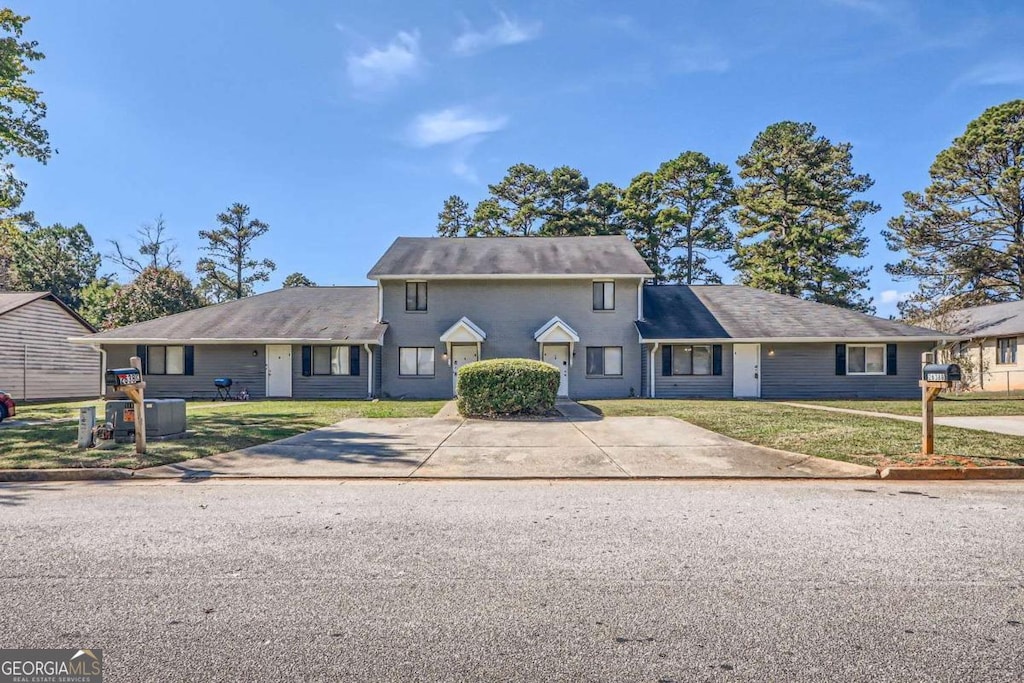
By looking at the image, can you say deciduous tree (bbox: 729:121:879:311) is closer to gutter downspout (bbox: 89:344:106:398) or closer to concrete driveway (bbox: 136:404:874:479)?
concrete driveway (bbox: 136:404:874:479)

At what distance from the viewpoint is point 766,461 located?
29.6ft

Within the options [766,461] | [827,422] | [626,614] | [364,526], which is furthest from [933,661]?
[827,422]

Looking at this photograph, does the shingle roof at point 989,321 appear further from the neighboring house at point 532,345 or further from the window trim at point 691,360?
the window trim at point 691,360

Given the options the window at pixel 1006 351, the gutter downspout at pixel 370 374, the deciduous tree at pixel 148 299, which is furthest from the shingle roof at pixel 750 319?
the deciduous tree at pixel 148 299

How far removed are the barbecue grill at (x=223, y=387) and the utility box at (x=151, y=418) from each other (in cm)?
1200

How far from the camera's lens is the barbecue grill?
2289cm

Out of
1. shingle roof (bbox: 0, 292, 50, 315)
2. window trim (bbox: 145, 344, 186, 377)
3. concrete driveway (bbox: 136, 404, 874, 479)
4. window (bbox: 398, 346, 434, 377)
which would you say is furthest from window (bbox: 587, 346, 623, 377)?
shingle roof (bbox: 0, 292, 50, 315)

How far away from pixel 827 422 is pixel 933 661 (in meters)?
12.0

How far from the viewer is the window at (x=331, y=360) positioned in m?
23.6

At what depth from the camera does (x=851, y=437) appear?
10891 mm

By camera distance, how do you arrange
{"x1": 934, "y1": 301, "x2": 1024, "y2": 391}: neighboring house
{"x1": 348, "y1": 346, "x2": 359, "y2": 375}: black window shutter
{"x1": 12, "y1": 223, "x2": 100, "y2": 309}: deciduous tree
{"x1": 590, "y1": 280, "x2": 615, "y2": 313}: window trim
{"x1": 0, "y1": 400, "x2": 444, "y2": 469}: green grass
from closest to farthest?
{"x1": 0, "y1": 400, "x2": 444, "y2": 469}: green grass
{"x1": 348, "y1": 346, "x2": 359, "y2": 375}: black window shutter
{"x1": 590, "y1": 280, "x2": 615, "y2": 313}: window trim
{"x1": 934, "y1": 301, "x2": 1024, "y2": 391}: neighboring house
{"x1": 12, "y1": 223, "x2": 100, "y2": 309}: deciduous tree

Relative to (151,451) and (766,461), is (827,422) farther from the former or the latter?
(151,451)

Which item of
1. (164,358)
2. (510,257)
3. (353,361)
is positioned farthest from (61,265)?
(510,257)

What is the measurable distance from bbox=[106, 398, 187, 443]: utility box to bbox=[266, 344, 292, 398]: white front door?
39.7ft
